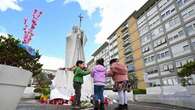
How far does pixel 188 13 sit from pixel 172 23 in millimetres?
4658

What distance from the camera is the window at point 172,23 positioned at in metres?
42.8

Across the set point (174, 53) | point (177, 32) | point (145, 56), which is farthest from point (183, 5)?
point (145, 56)

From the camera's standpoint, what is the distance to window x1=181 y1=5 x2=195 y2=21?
127 feet

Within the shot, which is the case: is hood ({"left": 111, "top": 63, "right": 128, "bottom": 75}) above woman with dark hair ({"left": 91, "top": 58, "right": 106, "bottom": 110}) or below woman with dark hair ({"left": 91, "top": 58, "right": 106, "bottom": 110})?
above

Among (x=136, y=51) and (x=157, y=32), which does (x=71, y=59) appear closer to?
(x=157, y=32)

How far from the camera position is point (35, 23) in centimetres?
496

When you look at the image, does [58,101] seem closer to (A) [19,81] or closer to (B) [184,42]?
(A) [19,81]

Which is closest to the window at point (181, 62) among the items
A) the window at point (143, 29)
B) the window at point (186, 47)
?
the window at point (186, 47)

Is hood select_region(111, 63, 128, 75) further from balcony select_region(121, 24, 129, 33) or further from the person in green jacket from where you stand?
balcony select_region(121, 24, 129, 33)

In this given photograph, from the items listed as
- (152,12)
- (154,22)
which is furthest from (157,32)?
(152,12)

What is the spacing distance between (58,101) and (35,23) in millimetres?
7114

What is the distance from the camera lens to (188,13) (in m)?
40.0

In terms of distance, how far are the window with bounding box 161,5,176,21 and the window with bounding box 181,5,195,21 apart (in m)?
3.20

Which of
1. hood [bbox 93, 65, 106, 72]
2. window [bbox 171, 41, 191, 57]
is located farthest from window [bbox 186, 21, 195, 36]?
hood [bbox 93, 65, 106, 72]
